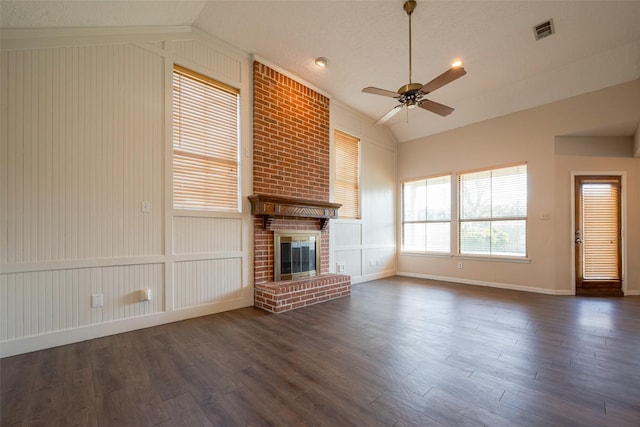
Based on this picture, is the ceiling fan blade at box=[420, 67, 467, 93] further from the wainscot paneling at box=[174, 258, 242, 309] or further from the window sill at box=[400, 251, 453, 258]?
the window sill at box=[400, 251, 453, 258]

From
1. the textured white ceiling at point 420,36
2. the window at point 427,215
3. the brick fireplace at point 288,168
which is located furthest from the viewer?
the window at point 427,215

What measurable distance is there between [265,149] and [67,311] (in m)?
2.83

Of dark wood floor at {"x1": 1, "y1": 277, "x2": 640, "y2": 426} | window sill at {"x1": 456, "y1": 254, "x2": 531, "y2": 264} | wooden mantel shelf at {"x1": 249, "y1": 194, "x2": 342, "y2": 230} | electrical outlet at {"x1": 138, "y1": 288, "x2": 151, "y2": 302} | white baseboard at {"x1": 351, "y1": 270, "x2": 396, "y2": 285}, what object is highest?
wooden mantel shelf at {"x1": 249, "y1": 194, "x2": 342, "y2": 230}

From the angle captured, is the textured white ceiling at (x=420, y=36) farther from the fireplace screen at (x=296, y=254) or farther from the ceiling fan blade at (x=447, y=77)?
the fireplace screen at (x=296, y=254)

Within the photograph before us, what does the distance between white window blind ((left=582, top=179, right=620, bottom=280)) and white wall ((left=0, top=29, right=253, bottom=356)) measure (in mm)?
5888

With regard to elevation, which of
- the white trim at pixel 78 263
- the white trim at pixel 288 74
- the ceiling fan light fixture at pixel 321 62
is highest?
the ceiling fan light fixture at pixel 321 62

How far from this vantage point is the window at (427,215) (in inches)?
228

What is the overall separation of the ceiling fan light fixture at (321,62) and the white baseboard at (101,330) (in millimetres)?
3617

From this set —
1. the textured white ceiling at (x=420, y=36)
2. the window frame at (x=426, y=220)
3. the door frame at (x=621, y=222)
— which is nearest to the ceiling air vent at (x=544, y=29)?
the textured white ceiling at (x=420, y=36)

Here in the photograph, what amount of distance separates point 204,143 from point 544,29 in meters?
4.38

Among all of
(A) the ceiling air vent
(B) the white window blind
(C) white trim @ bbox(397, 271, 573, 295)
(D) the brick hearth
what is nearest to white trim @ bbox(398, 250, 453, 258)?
(C) white trim @ bbox(397, 271, 573, 295)

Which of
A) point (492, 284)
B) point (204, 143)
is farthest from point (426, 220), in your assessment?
point (204, 143)

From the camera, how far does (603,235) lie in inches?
180

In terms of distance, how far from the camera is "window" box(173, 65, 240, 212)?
335 cm
